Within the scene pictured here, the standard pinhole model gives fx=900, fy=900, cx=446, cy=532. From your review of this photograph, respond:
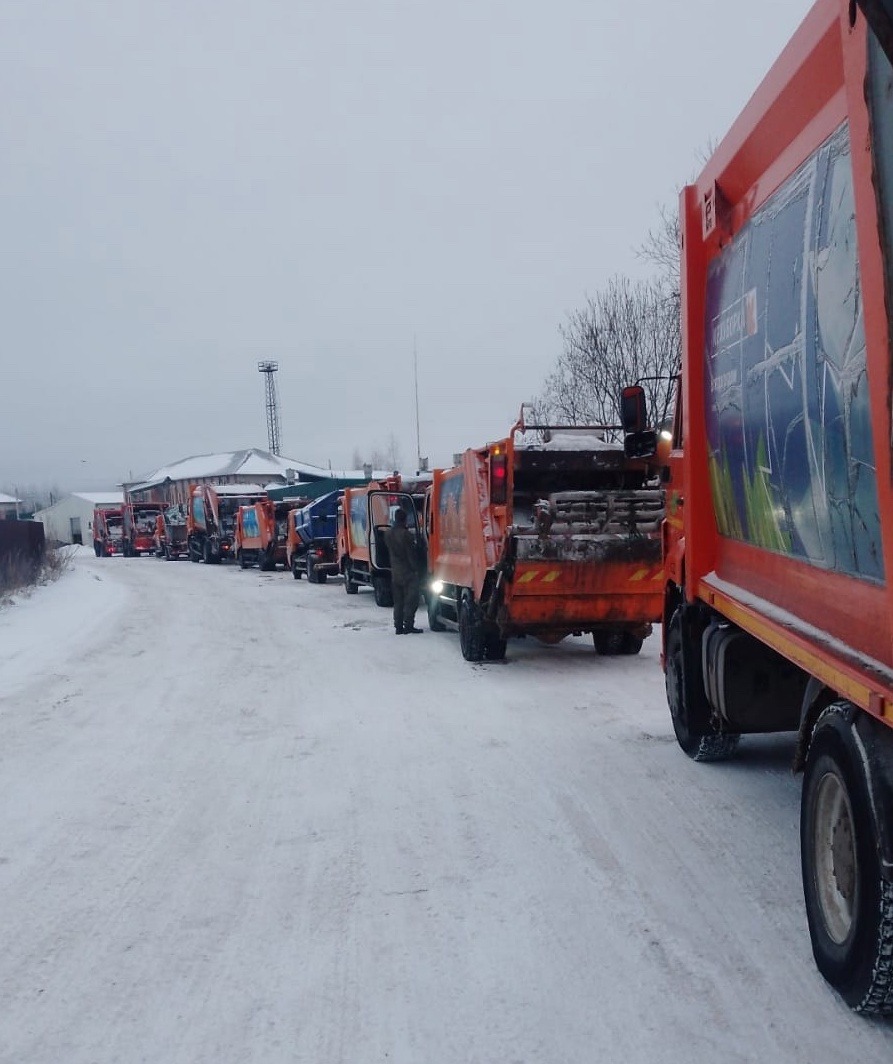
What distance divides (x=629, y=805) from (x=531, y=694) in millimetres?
3149

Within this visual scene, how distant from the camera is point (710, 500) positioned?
5379mm

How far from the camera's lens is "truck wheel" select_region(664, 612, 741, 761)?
5.89 meters

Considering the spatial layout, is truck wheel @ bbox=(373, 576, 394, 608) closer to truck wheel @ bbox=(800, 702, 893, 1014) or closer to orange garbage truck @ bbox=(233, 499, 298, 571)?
orange garbage truck @ bbox=(233, 499, 298, 571)

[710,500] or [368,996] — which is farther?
[710,500]

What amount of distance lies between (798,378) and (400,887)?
2.83 m

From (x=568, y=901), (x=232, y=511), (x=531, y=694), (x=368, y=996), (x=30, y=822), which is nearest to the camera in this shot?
(x=368, y=996)

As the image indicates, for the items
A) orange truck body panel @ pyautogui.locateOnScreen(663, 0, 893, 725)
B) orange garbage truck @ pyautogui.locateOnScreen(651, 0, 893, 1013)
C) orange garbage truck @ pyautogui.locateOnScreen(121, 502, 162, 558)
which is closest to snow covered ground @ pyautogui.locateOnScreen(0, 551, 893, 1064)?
orange garbage truck @ pyautogui.locateOnScreen(651, 0, 893, 1013)

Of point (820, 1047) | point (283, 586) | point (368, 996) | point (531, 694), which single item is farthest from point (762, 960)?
point (283, 586)

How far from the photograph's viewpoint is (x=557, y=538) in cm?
899

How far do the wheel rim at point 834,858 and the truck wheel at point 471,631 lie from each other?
6.56 metres

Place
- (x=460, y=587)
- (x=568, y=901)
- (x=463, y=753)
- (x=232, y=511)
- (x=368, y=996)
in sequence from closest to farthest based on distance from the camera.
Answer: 1. (x=368, y=996)
2. (x=568, y=901)
3. (x=463, y=753)
4. (x=460, y=587)
5. (x=232, y=511)

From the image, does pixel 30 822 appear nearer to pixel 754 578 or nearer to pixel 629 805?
pixel 629 805

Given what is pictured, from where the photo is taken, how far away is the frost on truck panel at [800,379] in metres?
2.84

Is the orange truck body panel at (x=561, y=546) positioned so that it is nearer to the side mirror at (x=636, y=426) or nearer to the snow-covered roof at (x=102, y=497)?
the side mirror at (x=636, y=426)
